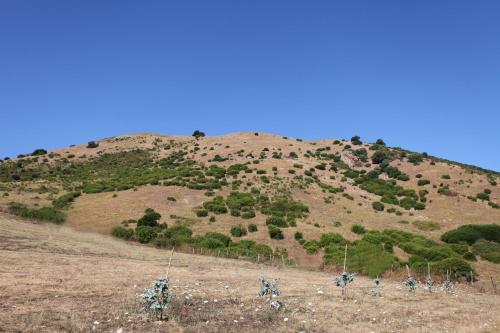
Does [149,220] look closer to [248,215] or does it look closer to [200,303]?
[248,215]

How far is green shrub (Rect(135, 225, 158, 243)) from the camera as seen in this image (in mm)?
52606

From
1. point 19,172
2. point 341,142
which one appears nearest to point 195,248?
point 19,172

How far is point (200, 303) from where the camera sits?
62.8 feet

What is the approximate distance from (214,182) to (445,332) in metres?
69.2

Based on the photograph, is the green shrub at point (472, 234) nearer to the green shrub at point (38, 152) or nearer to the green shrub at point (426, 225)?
the green shrub at point (426, 225)

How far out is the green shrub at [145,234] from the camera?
52606mm

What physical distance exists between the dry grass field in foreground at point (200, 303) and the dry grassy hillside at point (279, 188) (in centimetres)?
2521

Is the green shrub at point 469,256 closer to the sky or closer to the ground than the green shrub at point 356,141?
closer to the ground

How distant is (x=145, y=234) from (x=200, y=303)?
35546 mm

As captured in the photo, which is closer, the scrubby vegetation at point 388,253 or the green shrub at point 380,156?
the scrubby vegetation at point 388,253

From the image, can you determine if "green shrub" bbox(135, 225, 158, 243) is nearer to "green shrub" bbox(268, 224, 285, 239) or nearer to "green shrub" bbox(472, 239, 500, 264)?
"green shrub" bbox(268, 224, 285, 239)

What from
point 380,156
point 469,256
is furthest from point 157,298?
point 380,156

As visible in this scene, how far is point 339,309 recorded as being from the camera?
64.4ft

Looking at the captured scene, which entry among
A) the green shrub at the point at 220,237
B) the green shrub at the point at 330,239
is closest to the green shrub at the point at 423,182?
the green shrub at the point at 330,239
